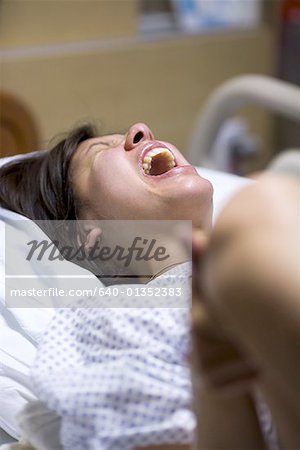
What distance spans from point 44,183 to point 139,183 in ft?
0.56

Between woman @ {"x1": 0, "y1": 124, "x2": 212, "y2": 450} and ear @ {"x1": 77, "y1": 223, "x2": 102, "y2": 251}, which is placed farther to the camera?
ear @ {"x1": 77, "y1": 223, "x2": 102, "y2": 251}

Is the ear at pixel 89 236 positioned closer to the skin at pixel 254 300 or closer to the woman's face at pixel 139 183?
the woman's face at pixel 139 183

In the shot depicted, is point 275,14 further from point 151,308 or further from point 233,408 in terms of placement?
point 233,408

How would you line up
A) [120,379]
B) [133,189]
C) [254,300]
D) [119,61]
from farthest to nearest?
[119,61] < [133,189] < [120,379] < [254,300]

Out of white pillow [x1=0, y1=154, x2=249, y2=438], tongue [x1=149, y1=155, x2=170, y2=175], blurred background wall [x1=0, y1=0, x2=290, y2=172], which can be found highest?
tongue [x1=149, y1=155, x2=170, y2=175]

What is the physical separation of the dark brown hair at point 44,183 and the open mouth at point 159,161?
0.12m

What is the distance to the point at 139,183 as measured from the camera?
1.06 m

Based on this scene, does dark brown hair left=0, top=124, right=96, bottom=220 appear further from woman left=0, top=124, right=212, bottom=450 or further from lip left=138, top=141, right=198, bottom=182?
lip left=138, top=141, right=198, bottom=182

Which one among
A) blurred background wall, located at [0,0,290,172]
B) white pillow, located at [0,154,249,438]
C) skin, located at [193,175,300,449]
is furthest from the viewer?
blurred background wall, located at [0,0,290,172]

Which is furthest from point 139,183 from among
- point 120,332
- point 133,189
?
point 120,332

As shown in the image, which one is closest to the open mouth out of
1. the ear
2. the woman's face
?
the woman's face

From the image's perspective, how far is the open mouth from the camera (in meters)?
1.09

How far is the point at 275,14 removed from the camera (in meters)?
2.76

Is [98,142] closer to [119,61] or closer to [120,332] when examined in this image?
[120,332]
